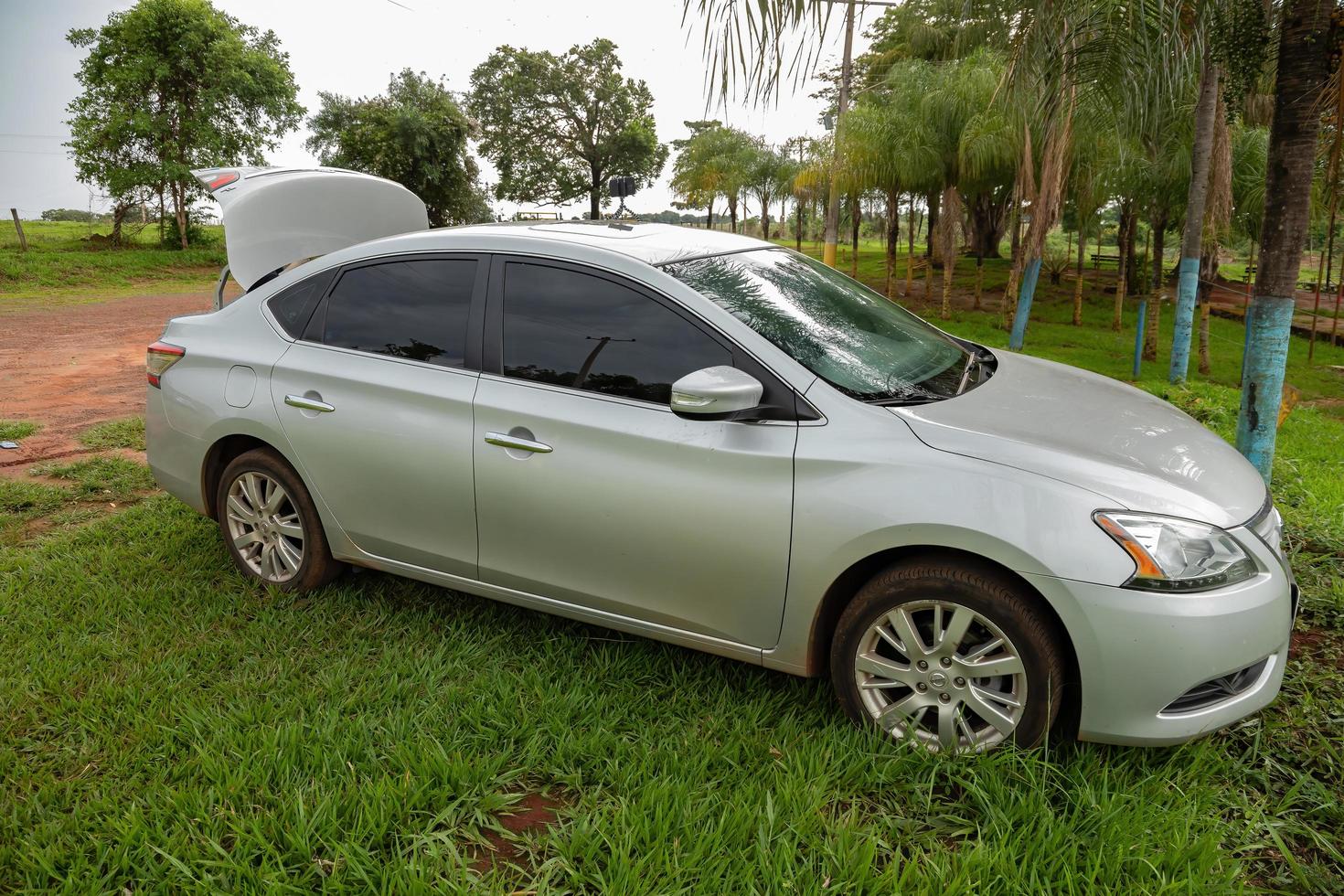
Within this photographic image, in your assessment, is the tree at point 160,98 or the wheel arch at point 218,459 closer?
the wheel arch at point 218,459

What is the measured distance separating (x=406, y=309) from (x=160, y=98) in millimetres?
33485

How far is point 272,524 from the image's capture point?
13.2ft

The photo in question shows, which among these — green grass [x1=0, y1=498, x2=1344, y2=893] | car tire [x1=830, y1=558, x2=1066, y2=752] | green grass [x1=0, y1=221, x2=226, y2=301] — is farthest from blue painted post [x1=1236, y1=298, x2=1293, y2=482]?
green grass [x1=0, y1=221, x2=226, y2=301]

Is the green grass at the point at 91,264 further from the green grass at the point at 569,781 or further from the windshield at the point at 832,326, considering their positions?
the windshield at the point at 832,326

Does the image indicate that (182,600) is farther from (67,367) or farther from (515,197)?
(515,197)

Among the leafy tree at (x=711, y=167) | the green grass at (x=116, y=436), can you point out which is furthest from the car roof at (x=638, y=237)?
the leafy tree at (x=711, y=167)

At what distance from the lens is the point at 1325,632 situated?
11.9 ft

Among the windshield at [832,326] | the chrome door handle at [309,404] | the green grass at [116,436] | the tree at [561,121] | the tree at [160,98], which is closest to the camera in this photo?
the windshield at [832,326]

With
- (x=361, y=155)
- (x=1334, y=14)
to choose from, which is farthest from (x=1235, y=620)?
(x=361, y=155)

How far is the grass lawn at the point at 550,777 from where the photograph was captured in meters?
2.34

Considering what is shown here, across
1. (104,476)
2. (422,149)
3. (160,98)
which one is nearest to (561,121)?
(422,149)

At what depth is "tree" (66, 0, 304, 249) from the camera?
96.1 feet

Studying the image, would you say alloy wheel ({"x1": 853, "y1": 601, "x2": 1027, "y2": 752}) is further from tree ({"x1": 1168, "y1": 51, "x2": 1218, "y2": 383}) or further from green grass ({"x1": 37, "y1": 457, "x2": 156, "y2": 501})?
A: tree ({"x1": 1168, "y1": 51, "x2": 1218, "y2": 383})

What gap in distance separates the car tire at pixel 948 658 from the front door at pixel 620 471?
298mm
